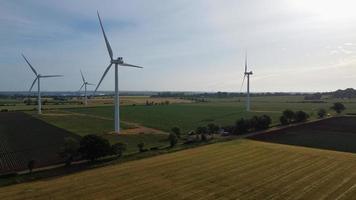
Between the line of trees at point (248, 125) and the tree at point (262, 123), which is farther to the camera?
the tree at point (262, 123)

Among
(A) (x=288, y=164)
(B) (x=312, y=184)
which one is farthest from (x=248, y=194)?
(A) (x=288, y=164)

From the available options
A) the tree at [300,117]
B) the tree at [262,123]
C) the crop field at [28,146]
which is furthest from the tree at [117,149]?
the tree at [300,117]

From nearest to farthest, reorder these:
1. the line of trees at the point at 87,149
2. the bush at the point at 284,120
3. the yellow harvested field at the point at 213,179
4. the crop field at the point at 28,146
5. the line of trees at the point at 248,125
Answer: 1. the yellow harvested field at the point at 213,179
2. the line of trees at the point at 87,149
3. the crop field at the point at 28,146
4. the line of trees at the point at 248,125
5. the bush at the point at 284,120

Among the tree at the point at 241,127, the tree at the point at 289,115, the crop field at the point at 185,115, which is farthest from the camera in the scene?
the crop field at the point at 185,115

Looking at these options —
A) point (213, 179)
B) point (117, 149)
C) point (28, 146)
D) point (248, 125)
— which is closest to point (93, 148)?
point (117, 149)

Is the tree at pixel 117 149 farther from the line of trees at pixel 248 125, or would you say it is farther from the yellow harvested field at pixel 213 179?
the line of trees at pixel 248 125

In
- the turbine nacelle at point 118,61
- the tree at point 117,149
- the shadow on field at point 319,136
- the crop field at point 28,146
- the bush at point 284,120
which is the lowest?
the crop field at point 28,146

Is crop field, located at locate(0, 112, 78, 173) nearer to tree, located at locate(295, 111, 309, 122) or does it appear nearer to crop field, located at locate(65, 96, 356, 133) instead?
crop field, located at locate(65, 96, 356, 133)

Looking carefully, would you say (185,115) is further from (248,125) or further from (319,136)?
(319,136)
